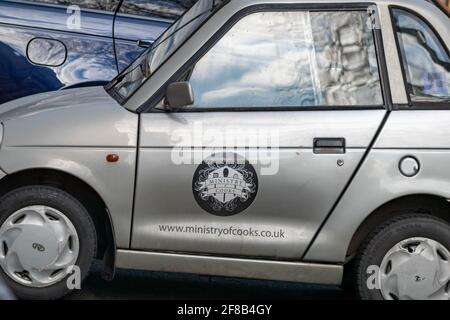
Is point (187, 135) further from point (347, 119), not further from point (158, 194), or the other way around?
point (347, 119)

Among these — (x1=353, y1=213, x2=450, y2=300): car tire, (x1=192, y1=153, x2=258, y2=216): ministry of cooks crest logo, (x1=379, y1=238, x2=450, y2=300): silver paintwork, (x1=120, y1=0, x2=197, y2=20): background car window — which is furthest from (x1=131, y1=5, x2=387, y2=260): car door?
(x1=120, y1=0, x2=197, y2=20): background car window

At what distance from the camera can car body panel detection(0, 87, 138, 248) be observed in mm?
5117

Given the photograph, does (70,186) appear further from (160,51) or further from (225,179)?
(160,51)

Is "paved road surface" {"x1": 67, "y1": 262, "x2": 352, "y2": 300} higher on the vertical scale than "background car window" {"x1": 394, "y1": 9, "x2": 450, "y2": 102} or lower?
lower

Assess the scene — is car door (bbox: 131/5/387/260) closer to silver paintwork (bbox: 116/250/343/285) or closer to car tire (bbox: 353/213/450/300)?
silver paintwork (bbox: 116/250/343/285)

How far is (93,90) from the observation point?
5.89m

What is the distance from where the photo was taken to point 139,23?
23.9ft

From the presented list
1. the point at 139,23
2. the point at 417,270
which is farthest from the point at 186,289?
the point at 139,23

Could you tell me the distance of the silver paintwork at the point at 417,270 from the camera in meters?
5.09

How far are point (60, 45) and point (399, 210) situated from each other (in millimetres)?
3024

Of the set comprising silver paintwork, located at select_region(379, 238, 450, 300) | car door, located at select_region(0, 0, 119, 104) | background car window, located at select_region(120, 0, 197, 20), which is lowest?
silver paintwork, located at select_region(379, 238, 450, 300)

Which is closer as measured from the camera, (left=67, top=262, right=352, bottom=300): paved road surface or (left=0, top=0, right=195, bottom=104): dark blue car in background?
(left=67, top=262, right=352, bottom=300): paved road surface

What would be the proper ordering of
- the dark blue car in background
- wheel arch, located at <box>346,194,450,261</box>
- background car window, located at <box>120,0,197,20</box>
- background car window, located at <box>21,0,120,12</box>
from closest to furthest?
wheel arch, located at <box>346,194,450,261</box> < the dark blue car in background < background car window, located at <box>21,0,120,12</box> < background car window, located at <box>120,0,197,20</box>

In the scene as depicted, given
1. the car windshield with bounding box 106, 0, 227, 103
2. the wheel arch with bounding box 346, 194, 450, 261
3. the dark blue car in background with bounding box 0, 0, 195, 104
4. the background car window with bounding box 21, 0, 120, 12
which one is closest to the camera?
the wheel arch with bounding box 346, 194, 450, 261
